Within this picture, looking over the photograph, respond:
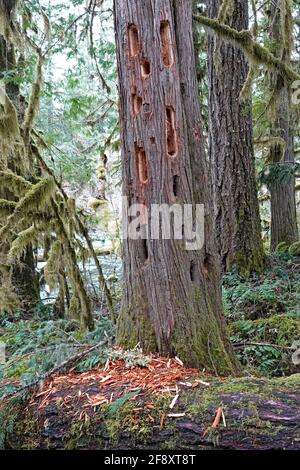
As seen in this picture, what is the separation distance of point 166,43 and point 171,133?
2.22ft

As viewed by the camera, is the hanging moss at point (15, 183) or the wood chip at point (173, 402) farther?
the hanging moss at point (15, 183)

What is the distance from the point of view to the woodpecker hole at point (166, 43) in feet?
10.8

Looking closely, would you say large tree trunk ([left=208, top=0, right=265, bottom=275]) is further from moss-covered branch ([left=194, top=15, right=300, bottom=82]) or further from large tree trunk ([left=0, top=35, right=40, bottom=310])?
large tree trunk ([left=0, top=35, right=40, bottom=310])

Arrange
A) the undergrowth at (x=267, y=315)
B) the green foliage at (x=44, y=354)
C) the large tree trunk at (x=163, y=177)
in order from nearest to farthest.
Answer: the large tree trunk at (x=163, y=177) → the green foliage at (x=44, y=354) → the undergrowth at (x=267, y=315)

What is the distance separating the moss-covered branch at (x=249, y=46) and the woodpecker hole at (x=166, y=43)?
0.93 meters

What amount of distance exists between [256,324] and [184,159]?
2.45m

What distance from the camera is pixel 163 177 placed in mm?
3211

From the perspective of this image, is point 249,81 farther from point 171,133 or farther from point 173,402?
point 173,402

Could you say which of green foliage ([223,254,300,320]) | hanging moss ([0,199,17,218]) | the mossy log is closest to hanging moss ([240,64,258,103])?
green foliage ([223,254,300,320])

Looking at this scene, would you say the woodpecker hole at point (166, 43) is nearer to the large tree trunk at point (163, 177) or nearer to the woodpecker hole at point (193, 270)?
the large tree trunk at point (163, 177)

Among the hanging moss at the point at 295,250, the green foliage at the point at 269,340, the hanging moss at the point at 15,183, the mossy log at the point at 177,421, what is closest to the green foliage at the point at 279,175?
the hanging moss at the point at 295,250

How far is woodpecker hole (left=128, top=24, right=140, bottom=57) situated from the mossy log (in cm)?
240

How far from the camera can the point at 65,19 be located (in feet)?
31.6
